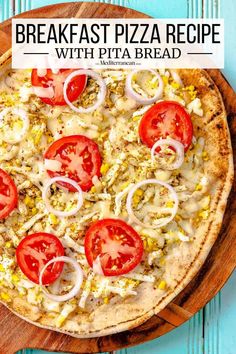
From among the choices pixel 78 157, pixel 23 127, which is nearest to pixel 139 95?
pixel 78 157

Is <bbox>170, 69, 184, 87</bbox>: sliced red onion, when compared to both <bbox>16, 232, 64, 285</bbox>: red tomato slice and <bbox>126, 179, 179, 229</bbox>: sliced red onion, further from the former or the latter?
<bbox>16, 232, 64, 285</bbox>: red tomato slice

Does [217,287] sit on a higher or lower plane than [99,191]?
lower

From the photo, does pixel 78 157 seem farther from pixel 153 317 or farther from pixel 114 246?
pixel 153 317

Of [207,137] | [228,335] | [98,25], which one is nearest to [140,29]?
[98,25]

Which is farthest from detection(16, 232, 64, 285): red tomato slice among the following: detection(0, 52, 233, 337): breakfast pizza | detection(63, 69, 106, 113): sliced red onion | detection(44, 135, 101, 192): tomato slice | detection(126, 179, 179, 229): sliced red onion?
detection(63, 69, 106, 113): sliced red onion

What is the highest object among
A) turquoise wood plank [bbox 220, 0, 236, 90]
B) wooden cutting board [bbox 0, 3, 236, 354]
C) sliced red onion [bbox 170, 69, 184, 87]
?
turquoise wood plank [bbox 220, 0, 236, 90]

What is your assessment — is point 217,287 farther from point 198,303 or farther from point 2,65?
point 2,65

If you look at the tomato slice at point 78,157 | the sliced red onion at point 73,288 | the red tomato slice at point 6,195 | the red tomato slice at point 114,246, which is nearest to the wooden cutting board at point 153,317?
the sliced red onion at point 73,288
